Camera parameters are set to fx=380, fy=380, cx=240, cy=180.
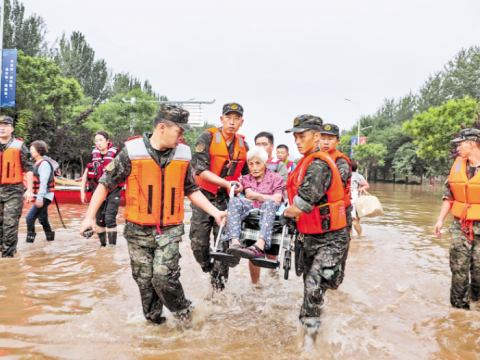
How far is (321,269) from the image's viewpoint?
372cm

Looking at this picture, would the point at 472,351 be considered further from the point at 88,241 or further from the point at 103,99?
the point at 103,99

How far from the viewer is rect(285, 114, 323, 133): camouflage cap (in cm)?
376

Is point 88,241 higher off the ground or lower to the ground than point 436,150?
lower

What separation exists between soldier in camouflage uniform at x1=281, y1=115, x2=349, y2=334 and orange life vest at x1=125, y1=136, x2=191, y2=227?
44.7 inches

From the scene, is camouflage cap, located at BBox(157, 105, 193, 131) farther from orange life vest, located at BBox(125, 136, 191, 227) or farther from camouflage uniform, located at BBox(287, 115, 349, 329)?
camouflage uniform, located at BBox(287, 115, 349, 329)

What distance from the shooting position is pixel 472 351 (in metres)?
3.75

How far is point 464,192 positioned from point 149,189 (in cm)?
385

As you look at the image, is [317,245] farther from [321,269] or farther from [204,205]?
[204,205]

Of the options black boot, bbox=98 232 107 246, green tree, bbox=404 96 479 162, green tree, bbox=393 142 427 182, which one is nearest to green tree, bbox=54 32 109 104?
green tree, bbox=404 96 479 162

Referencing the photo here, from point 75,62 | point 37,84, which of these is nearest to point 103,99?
point 75,62

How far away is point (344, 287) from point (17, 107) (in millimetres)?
20409

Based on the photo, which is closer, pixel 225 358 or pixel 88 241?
pixel 225 358

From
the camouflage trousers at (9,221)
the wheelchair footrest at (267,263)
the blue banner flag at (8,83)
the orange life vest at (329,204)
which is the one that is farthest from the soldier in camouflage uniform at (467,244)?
the blue banner flag at (8,83)

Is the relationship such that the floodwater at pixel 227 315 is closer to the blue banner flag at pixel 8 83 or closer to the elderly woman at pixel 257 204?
the elderly woman at pixel 257 204
